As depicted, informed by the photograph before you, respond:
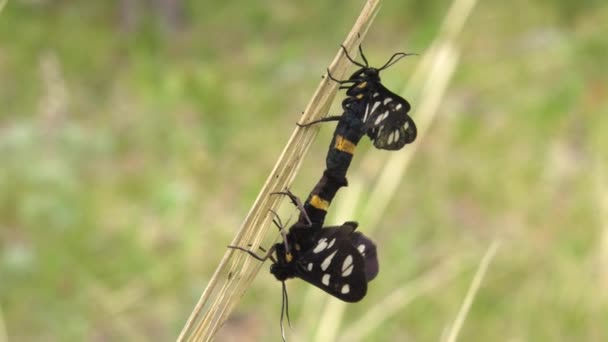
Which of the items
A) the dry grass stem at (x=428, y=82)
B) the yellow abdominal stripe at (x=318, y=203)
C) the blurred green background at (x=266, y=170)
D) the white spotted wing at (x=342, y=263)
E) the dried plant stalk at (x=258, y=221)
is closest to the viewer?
the dried plant stalk at (x=258, y=221)

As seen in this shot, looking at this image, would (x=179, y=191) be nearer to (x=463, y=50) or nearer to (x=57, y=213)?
(x=57, y=213)

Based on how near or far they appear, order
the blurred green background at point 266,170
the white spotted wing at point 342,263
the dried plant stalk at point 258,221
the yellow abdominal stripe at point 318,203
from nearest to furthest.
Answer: the dried plant stalk at point 258,221 < the white spotted wing at point 342,263 < the yellow abdominal stripe at point 318,203 < the blurred green background at point 266,170

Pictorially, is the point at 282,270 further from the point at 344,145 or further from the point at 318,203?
the point at 344,145

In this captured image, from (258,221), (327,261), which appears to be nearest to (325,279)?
(327,261)

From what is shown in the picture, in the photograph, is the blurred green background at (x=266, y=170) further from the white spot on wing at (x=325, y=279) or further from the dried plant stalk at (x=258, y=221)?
the dried plant stalk at (x=258, y=221)

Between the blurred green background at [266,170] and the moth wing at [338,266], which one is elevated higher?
the blurred green background at [266,170]

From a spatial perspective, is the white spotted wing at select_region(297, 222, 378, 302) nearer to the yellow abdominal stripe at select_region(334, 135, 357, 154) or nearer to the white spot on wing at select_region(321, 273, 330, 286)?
the white spot on wing at select_region(321, 273, 330, 286)

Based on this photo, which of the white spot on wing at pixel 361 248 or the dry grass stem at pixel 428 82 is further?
the dry grass stem at pixel 428 82

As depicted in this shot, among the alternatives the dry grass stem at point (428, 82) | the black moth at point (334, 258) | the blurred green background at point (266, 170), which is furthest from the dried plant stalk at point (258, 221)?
the blurred green background at point (266, 170)
